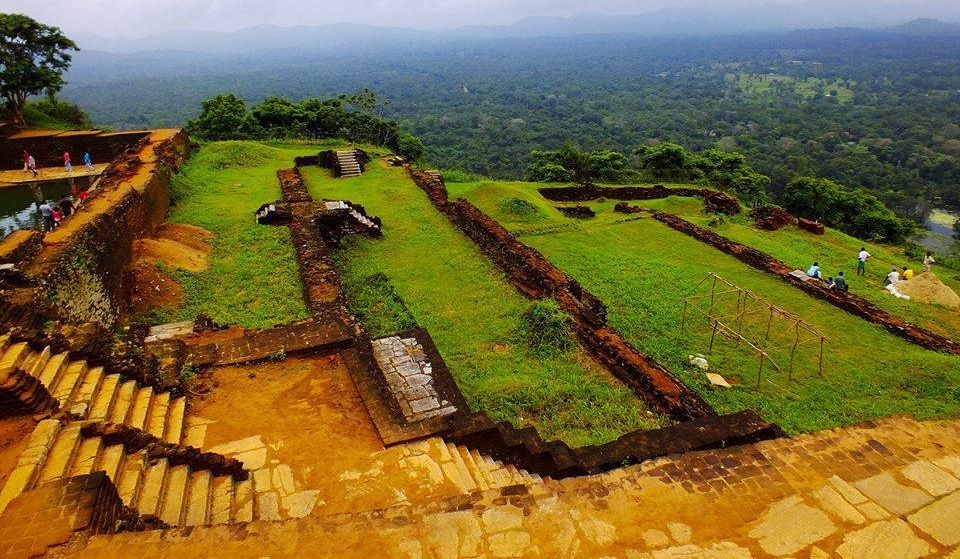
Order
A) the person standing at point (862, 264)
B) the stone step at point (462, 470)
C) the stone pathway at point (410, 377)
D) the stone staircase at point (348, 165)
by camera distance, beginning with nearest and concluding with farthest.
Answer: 1. the stone step at point (462, 470)
2. the stone pathway at point (410, 377)
3. the person standing at point (862, 264)
4. the stone staircase at point (348, 165)

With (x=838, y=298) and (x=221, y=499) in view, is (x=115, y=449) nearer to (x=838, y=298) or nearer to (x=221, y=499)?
(x=221, y=499)

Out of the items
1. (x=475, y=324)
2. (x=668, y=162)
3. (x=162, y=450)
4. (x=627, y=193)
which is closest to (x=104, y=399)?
(x=162, y=450)

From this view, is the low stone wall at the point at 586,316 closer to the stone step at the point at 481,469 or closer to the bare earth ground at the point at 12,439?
the stone step at the point at 481,469

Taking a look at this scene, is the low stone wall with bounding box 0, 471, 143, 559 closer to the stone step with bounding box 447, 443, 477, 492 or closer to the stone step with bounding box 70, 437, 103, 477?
the stone step with bounding box 70, 437, 103, 477

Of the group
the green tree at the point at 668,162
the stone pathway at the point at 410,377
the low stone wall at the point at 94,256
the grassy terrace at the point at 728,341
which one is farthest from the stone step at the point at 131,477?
the green tree at the point at 668,162

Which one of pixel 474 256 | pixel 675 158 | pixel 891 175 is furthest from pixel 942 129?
pixel 474 256
